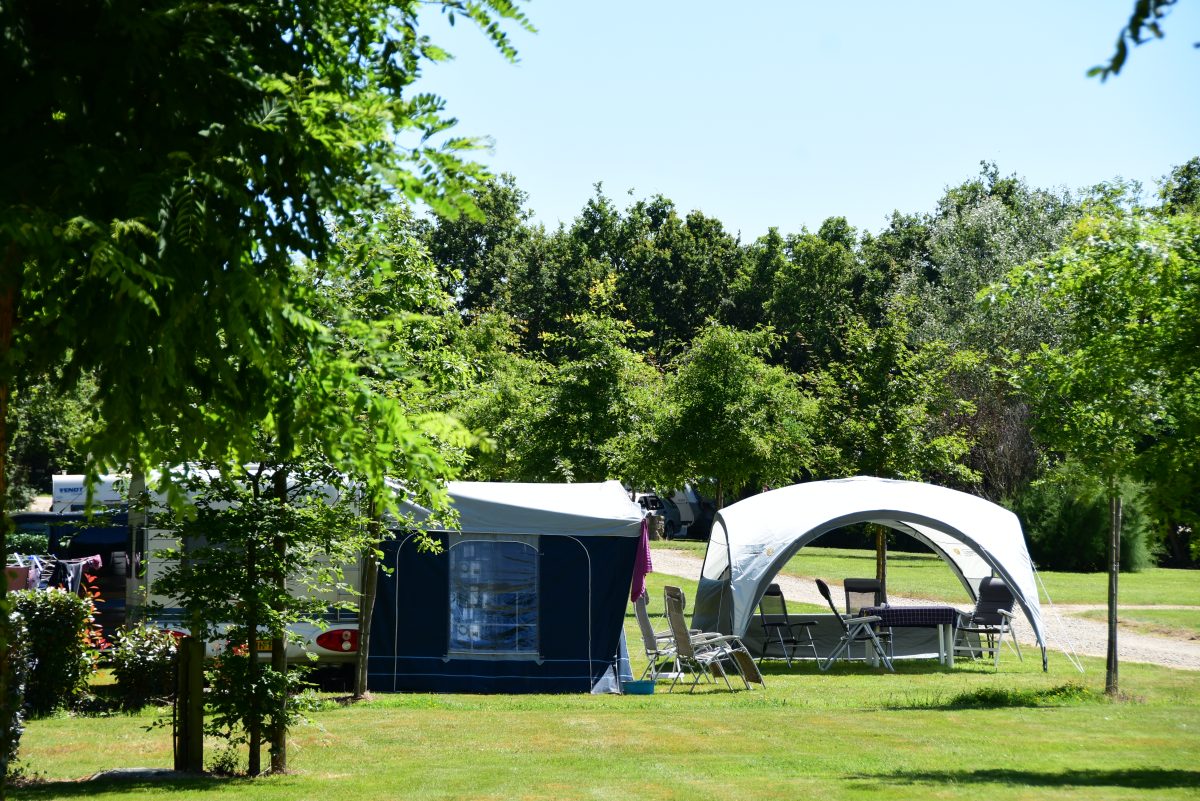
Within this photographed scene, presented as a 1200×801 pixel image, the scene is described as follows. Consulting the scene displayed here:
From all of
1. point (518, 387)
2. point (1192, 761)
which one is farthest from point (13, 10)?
point (518, 387)

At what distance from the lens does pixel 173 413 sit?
4547 millimetres

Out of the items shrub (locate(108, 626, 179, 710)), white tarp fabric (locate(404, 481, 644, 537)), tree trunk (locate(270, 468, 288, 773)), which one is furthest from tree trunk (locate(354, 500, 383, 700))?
tree trunk (locate(270, 468, 288, 773))

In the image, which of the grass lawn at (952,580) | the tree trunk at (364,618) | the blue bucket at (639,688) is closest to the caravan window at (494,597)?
the blue bucket at (639,688)

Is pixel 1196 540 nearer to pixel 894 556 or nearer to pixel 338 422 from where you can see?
pixel 338 422

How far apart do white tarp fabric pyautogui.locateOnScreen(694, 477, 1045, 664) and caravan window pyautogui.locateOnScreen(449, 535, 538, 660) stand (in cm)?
328

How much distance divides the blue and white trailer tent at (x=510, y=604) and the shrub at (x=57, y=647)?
3.42m

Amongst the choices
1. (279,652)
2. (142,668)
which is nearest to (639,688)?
(142,668)

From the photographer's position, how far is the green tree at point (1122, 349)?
8.17m

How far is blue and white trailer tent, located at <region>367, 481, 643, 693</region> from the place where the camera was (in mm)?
13938

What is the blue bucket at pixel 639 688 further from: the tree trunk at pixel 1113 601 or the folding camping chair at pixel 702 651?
the tree trunk at pixel 1113 601

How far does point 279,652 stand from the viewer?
334 inches

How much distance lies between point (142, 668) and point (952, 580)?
831 inches

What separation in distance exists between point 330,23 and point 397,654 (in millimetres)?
10273

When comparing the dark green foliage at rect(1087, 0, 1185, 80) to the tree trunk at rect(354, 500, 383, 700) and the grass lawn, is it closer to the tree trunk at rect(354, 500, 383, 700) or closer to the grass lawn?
the tree trunk at rect(354, 500, 383, 700)
